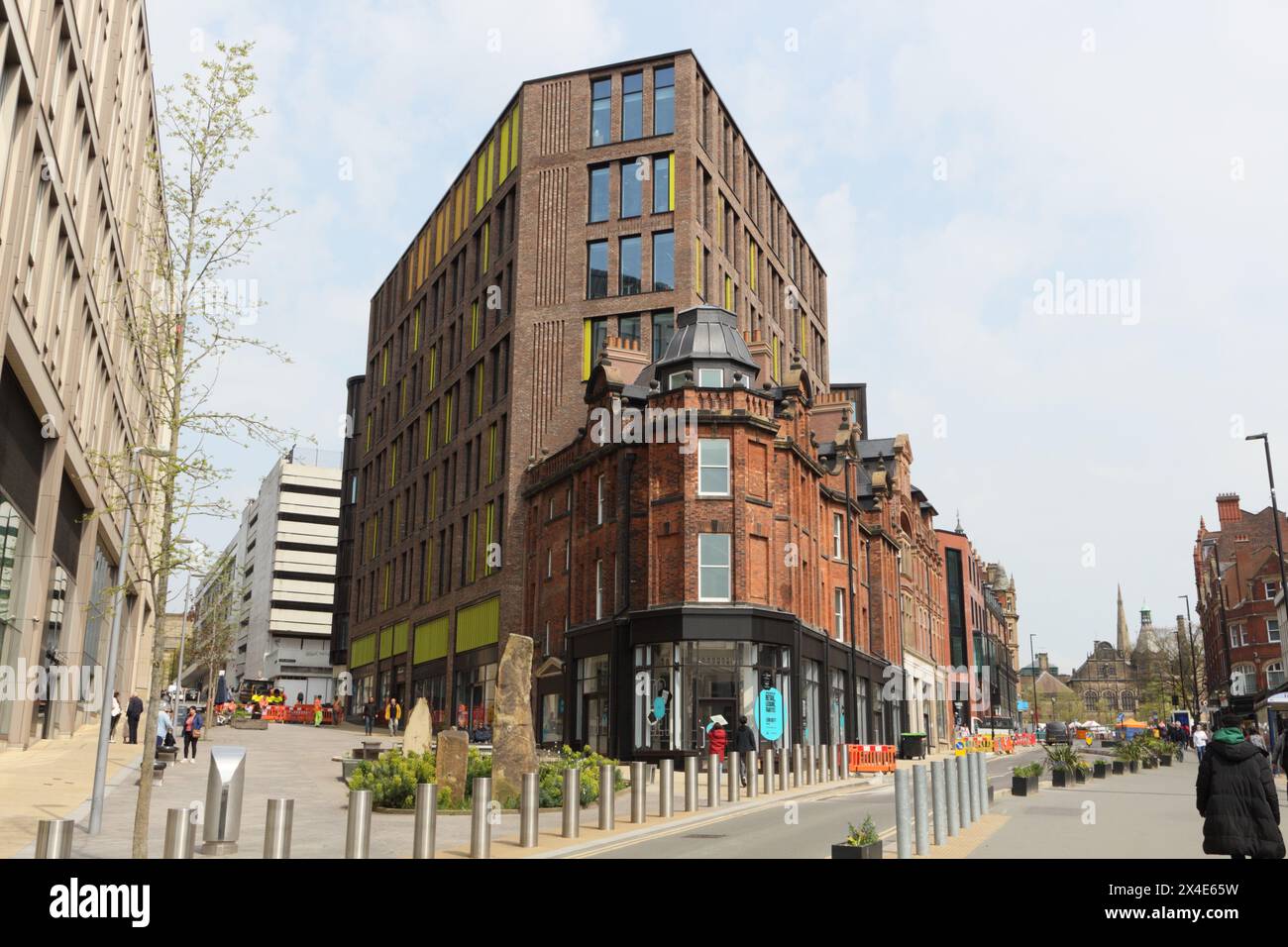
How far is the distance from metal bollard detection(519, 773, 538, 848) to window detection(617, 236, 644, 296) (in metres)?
36.3

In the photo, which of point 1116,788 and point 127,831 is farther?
point 1116,788

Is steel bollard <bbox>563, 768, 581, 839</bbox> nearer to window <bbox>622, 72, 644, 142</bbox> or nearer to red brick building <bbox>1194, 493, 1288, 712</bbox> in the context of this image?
window <bbox>622, 72, 644, 142</bbox>

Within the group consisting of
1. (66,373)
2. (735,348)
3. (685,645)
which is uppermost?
(735,348)

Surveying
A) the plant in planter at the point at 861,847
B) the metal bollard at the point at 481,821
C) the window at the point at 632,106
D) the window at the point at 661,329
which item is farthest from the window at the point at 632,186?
the plant in planter at the point at 861,847

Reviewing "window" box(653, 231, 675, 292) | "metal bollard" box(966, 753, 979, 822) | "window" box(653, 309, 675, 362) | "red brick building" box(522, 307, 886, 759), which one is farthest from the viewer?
"window" box(653, 231, 675, 292)

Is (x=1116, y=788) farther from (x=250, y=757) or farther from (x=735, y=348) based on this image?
(x=250, y=757)

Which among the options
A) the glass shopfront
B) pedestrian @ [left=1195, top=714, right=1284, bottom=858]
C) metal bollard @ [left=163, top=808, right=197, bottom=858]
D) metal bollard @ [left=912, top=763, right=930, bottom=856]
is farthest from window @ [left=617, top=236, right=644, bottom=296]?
pedestrian @ [left=1195, top=714, right=1284, bottom=858]

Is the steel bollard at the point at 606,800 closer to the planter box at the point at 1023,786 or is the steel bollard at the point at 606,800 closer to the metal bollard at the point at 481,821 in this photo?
the metal bollard at the point at 481,821

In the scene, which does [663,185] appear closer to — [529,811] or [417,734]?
[417,734]

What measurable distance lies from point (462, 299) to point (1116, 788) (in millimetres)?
43025

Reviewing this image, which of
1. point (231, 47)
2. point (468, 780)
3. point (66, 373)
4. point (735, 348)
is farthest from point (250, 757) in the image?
point (231, 47)

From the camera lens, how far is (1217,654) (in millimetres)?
95188

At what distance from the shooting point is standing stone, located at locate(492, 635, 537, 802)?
19.1m
